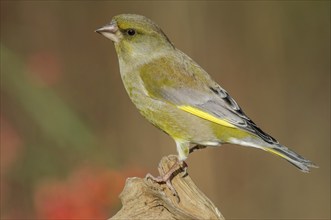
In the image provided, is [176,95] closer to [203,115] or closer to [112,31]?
[203,115]

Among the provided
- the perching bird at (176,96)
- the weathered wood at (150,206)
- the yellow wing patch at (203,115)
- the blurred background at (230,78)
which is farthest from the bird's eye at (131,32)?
the blurred background at (230,78)

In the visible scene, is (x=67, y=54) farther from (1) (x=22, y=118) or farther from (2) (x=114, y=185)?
(2) (x=114, y=185)

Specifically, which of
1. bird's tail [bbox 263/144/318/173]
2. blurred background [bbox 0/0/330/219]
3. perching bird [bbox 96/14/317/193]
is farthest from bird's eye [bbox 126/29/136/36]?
blurred background [bbox 0/0/330/219]

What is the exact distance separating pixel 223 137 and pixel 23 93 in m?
1.91

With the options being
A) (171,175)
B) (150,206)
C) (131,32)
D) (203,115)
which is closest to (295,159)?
(203,115)

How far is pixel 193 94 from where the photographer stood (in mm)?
5922

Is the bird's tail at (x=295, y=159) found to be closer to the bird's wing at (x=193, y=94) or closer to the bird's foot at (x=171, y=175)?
the bird's wing at (x=193, y=94)

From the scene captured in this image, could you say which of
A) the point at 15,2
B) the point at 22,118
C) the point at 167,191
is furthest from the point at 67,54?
the point at 167,191

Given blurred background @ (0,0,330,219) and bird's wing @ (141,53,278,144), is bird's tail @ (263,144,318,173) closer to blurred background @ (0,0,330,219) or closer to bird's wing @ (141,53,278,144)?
bird's wing @ (141,53,278,144)

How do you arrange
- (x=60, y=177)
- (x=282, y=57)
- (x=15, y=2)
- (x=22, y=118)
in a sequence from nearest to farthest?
(x=60, y=177), (x=22, y=118), (x=15, y=2), (x=282, y=57)

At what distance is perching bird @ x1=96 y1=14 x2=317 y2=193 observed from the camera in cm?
585

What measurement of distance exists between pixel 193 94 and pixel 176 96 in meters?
0.10

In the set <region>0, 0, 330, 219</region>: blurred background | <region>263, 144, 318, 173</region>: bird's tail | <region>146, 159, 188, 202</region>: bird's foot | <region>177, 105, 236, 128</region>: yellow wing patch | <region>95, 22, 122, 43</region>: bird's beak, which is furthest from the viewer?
<region>0, 0, 330, 219</region>: blurred background

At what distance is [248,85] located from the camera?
9.95 meters
